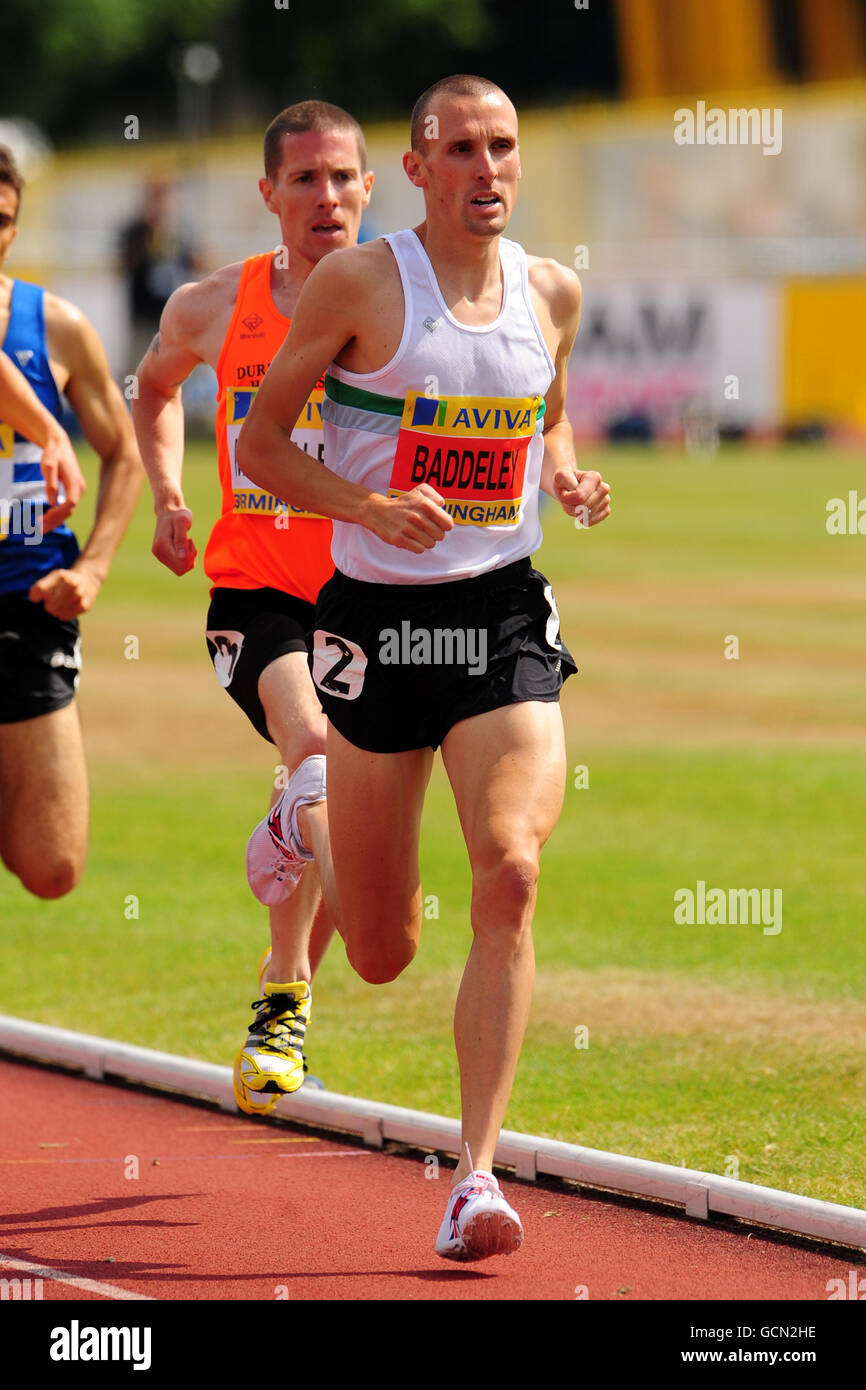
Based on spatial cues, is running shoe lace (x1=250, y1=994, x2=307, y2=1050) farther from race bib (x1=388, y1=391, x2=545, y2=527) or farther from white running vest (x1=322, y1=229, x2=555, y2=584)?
race bib (x1=388, y1=391, x2=545, y2=527)

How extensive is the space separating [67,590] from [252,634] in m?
0.74

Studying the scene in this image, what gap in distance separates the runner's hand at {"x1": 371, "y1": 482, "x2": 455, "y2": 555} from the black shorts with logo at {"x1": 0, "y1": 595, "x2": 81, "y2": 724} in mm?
2448

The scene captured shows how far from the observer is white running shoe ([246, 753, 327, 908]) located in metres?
6.36

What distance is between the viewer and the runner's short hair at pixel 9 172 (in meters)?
7.05

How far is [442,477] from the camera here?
5.50 meters

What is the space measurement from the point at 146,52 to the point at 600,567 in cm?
4909

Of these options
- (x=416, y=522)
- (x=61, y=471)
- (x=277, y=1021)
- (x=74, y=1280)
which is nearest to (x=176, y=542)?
(x=61, y=471)

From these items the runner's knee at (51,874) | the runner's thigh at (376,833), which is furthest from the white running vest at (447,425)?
the runner's knee at (51,874)

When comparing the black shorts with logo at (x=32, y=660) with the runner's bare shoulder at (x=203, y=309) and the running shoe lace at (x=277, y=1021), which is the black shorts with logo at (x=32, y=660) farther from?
the running shoe lace at (x=277, y=1021)

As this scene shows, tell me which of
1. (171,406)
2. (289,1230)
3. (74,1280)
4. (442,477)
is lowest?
(74,1280)

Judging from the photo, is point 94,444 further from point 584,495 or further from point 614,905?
point 614,905

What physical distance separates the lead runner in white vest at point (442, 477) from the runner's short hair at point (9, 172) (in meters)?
1.96

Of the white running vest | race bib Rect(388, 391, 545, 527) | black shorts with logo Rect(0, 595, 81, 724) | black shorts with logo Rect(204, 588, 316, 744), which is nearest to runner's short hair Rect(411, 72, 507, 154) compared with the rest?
the white running vest
